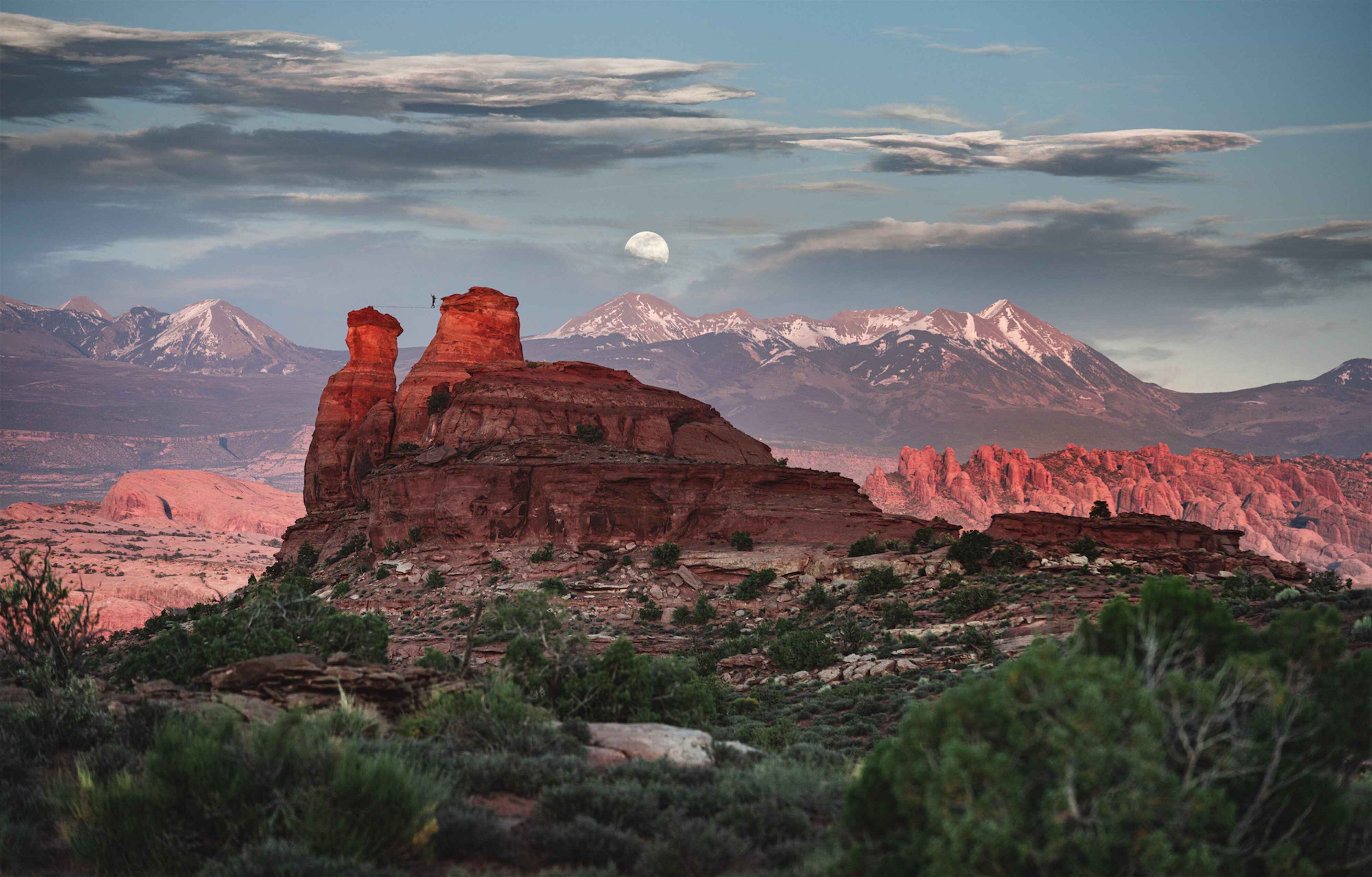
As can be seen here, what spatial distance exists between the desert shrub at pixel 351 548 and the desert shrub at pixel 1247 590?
60973mm

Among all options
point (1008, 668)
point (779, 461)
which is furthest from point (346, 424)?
point (1008, 668)

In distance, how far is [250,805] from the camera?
962 centimetres

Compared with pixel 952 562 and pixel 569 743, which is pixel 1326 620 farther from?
pixel 952 562

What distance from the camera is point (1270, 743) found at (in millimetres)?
8141

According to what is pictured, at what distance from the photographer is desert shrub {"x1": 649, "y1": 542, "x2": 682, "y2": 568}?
2240 inches

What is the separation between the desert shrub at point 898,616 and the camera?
36.8 m

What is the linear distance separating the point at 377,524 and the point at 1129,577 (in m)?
51.9

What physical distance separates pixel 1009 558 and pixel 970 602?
471 inches

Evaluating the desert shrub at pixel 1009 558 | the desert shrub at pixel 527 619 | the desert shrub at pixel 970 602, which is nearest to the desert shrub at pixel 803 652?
the desert shrub at pixel 970 602

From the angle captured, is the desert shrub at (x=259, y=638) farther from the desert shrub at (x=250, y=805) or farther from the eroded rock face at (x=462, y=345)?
the eroded rock face at (x=462, y=345)

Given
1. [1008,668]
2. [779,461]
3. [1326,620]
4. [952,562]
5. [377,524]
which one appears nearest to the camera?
[1008,668]

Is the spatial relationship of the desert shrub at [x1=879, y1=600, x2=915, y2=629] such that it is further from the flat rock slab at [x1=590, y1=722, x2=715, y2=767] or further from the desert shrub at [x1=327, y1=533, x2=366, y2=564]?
the desert shrub at [x1=327, y1=533, x2=366, y2=564]

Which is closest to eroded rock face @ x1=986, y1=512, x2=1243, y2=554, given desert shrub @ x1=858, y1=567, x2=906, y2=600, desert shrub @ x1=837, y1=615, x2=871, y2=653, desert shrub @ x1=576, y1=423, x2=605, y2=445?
desert shrub @ x1=858, y1=567, x2=906, y2=600

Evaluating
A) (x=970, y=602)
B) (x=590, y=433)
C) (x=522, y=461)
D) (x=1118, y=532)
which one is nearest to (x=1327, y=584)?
(x=970, y=602)
